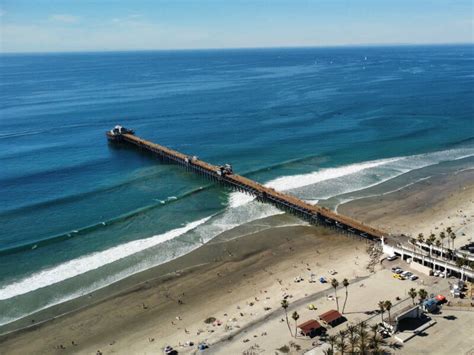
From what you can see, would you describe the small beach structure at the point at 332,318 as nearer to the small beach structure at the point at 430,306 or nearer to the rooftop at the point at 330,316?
A: the rooftop at the point at 330,316

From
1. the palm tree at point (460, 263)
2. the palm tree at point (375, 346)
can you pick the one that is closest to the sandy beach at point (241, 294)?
the palm tree at point (460, 263)

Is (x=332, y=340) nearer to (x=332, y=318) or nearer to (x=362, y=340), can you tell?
(x=362, y=340)

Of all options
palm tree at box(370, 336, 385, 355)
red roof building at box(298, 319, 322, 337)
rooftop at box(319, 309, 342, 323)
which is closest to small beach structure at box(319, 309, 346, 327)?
rooftop at box(319, 309, 342, 323)

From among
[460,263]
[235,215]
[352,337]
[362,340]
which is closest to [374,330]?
[362,340]

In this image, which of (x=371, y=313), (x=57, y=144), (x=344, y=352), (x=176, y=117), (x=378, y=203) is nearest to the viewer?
(x=344, y=352)

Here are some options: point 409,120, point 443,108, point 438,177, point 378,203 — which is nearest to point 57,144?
point 378,203

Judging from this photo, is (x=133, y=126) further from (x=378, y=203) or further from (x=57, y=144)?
(x=378, y=203)

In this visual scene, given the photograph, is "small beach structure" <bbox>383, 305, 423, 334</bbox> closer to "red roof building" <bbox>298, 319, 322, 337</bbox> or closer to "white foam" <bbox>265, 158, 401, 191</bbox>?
"red roof building" <bbox>298, 319, 322, 337</bbox>
